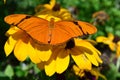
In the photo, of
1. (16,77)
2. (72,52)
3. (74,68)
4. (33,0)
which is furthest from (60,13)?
(33,0)

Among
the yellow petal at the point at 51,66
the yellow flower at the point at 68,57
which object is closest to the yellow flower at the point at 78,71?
the yellow flower at the point at 68,57

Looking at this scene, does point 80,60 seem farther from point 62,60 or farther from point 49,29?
point 49,29

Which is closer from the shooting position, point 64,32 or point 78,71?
point 64,32

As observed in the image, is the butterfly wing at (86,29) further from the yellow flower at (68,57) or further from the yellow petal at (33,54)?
the yellow petal at (33,54)

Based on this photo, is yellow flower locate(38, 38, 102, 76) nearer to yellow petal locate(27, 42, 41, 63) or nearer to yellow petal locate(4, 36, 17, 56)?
yellow petal locate(27, 42, 41, 63)

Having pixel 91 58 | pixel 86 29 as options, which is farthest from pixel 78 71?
pixel 86 29

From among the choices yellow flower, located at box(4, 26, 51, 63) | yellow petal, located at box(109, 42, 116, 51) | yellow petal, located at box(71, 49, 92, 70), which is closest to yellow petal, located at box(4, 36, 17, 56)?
yellow flower, located at box(4, 26, 51, 63)

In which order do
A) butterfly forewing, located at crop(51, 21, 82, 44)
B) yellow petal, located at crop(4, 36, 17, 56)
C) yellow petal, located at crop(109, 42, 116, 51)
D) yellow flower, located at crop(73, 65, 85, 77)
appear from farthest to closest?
yellow petal, located at crop(109, 42, 116, 51)
yellow flower, located at crop(73, 65, 85, 77)
yellow petal, located at crop(4, 36, 17, 56)
butterfly forewing, located at crop(51, 21, 82, 44)
